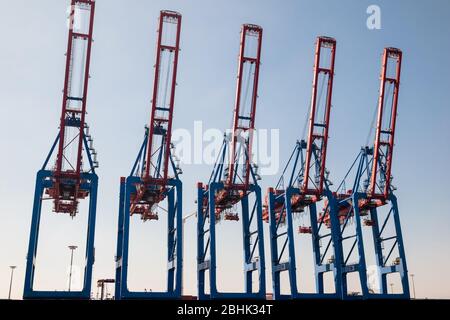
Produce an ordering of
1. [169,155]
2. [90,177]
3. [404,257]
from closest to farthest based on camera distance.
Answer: [90,177]
[169,155]
[404,257]

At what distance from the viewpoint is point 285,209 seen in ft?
158

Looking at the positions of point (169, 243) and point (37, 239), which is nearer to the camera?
point (37, 239)

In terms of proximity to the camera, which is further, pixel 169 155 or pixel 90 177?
pixel 169 155

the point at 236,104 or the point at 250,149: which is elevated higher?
the point at 236,104
